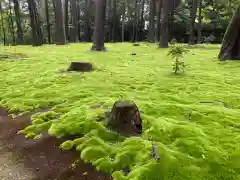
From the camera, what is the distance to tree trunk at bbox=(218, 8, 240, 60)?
12758 millimetres

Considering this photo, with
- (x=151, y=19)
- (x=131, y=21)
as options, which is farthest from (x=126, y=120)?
(x=131, y=21)

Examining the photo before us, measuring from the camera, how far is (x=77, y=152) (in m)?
4.53

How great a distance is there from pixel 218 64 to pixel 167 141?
931 centimetres

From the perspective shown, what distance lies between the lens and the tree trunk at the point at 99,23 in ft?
58.2

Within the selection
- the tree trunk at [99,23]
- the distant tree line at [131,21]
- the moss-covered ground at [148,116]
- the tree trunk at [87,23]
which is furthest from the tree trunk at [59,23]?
the moss-covered ground at [148,116]

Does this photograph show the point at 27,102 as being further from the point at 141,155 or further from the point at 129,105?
the point at 141,155

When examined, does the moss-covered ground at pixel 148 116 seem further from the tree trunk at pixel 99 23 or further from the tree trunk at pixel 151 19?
the tree trunk at pixel 151 19

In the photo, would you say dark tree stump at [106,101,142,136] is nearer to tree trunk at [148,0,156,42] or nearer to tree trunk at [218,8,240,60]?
tree trunk at [218,8,240,60]

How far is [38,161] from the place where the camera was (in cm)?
442

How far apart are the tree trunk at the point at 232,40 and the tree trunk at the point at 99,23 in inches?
314

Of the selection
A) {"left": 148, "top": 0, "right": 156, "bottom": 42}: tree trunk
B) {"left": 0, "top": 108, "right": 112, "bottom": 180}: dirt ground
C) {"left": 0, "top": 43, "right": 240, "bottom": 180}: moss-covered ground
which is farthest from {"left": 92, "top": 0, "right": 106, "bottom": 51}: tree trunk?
{"left": 0, "top": 108, "right": 112, "bottom": 180}: dirt ground

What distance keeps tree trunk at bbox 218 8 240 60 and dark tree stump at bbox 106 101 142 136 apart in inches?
385

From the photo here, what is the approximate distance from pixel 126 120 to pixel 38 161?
159 centimetres

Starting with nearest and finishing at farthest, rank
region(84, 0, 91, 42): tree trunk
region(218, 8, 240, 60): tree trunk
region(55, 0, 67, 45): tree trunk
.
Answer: region(218, 8, 240, 60): tree trunk, region(55, 0, 67, 45): tree trunk, region(84, 0, 91, 42): tree trunk
